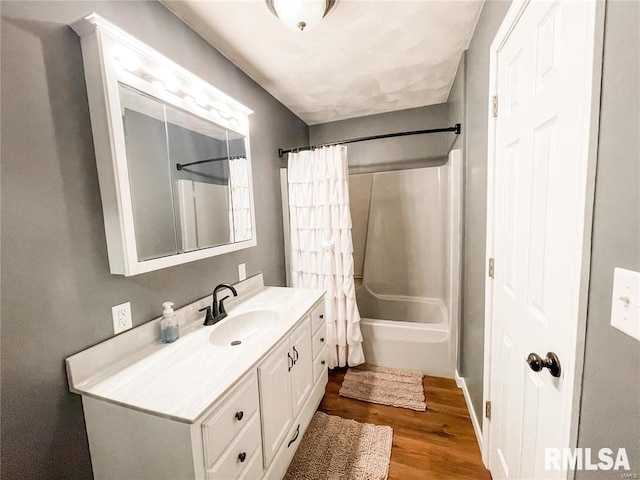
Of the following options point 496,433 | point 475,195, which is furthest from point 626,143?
point 496,433

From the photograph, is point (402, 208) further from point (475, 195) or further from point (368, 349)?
point (368, 349)

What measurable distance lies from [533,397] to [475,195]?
1078 mm

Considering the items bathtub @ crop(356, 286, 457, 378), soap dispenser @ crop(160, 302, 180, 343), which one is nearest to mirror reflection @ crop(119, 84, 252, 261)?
soap dispenser @ crop(160, 302, 180, 343)

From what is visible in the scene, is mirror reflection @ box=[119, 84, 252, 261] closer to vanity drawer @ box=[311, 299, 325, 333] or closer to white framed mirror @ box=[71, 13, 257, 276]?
white framed mirror @ box=[71, 13, 257, 276]

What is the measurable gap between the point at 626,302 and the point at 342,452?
62.7 inches

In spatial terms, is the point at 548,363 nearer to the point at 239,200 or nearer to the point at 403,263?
the point at 239,200

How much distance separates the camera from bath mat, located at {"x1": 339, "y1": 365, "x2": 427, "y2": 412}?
6.23ft

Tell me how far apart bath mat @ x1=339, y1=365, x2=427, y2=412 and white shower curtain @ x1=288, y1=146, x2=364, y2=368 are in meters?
0.13

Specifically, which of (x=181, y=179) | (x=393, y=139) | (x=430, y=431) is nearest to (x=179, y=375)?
(x=181, y=179)

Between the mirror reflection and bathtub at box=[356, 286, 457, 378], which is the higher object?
the mirror reflection

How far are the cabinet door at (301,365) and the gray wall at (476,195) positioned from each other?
1.02m

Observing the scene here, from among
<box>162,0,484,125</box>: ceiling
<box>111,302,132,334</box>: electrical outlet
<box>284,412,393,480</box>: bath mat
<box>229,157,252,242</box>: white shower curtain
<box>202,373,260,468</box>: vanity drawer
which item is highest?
<box>162,0,484,125</box>: ceiling

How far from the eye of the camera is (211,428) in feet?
2.74

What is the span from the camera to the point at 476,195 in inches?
60.5
